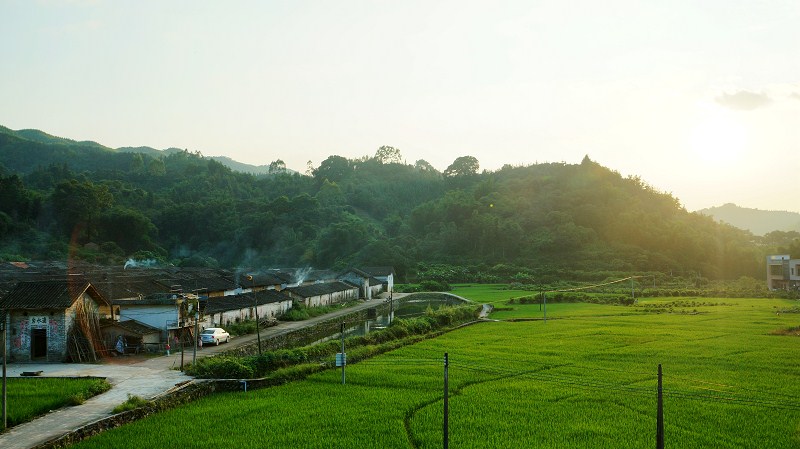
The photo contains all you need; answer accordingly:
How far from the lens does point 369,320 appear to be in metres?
44.3

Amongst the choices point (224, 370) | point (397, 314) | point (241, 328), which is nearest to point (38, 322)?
point (224, 370)

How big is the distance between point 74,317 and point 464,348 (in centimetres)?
1630

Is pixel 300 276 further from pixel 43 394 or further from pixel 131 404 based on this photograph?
pixel 131 404

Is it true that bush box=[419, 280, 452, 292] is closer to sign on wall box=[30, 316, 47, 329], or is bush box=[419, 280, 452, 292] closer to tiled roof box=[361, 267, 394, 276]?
tiled roof box=[361, 267, 394, 276]

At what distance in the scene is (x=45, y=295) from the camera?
23766 millimetres

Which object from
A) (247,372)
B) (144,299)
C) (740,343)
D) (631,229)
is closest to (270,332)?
(144,299)

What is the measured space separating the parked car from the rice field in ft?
28.9

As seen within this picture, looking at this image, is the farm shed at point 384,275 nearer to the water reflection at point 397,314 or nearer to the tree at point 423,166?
the water reflection at point 397,314

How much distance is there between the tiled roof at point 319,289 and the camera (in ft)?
151

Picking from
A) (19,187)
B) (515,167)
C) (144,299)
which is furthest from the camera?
(515,167)

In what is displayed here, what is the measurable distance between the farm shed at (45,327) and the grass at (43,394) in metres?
3.77

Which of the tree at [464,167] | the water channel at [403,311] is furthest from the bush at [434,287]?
the tree at [464,167]

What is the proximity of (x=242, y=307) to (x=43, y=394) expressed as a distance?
58.0 ft

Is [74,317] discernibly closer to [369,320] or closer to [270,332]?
[270,332]
